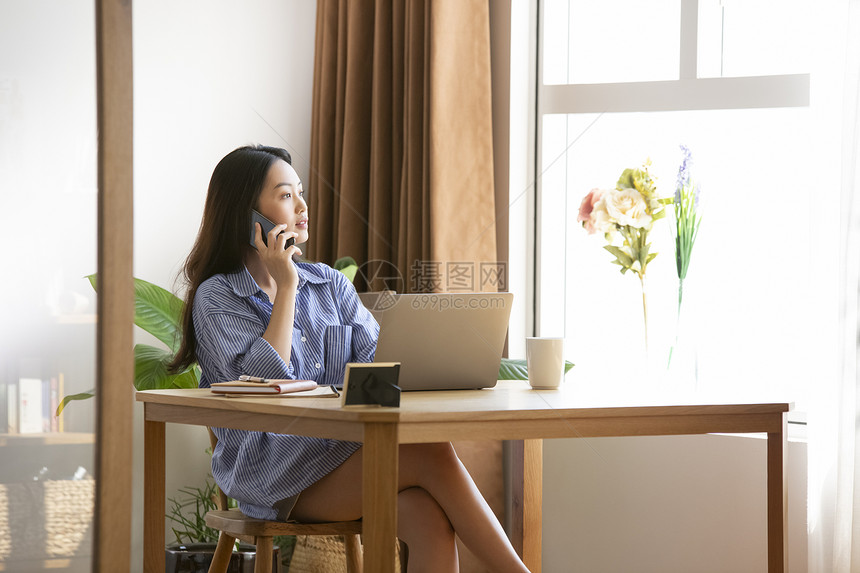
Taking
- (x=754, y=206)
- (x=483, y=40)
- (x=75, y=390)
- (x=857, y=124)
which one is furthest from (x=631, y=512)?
(x=75, y=390)

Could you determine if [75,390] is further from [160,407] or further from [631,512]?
[631,512]

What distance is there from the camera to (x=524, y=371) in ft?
8.05

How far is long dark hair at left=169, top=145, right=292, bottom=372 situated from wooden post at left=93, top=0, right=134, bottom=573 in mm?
1208

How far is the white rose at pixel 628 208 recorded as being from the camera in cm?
230

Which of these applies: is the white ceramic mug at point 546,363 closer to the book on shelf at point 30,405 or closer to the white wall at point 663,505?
the white wall at point 663,505

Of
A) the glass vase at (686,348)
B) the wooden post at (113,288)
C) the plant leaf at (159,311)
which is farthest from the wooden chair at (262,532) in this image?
the glass vase at (686,348)

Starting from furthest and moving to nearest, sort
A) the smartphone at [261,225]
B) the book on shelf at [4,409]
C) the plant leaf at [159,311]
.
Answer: the plant leaf at [159,311]
the smartphone at [261,225]
the book on shelf at [4,409]

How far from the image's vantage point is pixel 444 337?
173 cm

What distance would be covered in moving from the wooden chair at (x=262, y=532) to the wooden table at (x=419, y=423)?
0.45 feet

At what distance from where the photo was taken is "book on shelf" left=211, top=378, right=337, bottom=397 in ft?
5.14

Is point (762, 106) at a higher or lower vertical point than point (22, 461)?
higher

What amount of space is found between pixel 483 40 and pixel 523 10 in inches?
8.3

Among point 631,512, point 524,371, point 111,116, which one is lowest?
point 631,512

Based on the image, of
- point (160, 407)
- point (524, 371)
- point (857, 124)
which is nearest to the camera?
point (160, 407)
